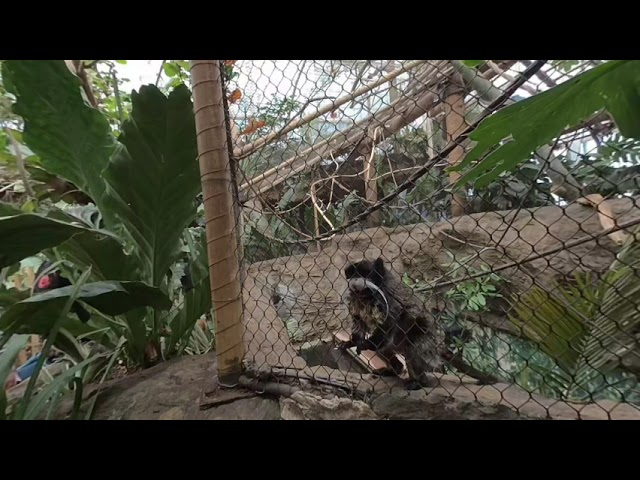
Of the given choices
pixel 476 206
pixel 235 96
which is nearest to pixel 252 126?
pixel 235 96

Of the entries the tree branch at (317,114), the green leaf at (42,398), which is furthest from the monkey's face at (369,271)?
the green leaf at (42,398)

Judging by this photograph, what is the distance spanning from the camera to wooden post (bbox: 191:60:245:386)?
79 centimetres

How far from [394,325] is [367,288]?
0.11m

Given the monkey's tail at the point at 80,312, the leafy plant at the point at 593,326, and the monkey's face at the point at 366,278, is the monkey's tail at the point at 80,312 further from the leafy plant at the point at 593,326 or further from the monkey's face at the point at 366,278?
the leafy plant at the point at 593,326

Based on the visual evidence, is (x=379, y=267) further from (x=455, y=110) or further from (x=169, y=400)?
(x=169, y=400)

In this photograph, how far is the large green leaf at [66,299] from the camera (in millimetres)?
686

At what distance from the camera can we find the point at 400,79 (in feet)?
2.69

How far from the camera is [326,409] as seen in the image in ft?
2.10

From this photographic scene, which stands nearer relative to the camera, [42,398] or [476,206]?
[42,398]

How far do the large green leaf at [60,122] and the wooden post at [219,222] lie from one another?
35cm

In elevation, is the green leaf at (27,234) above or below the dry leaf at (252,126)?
below
